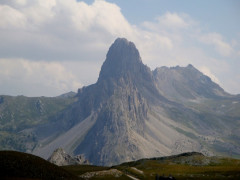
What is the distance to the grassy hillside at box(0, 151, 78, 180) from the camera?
87.5 meters

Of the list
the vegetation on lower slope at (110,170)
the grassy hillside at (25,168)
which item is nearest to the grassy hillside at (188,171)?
the vegetation on lower slope at (110,170)

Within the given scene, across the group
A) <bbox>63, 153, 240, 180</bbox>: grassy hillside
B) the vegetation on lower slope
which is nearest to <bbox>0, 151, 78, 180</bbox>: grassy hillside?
the vegetation on lower slope

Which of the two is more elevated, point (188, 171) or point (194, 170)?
point (194, 170)

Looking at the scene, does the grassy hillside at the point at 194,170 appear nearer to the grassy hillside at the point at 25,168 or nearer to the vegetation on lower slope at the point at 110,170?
the vegetation on lower slope at the point at 110,170

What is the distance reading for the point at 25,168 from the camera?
3590 inches

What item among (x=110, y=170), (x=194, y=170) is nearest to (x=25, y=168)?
(x=110, y=170)

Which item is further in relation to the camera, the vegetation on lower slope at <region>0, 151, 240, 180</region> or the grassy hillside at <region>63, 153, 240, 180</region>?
the grassy hillside at <region>63, 153, 240, 180</region>

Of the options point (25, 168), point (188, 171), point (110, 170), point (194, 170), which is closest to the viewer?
point (25, 168)

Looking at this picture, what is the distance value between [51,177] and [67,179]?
180 inches

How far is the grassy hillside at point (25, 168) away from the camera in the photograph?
8750 centimetres

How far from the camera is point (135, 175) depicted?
132 metres

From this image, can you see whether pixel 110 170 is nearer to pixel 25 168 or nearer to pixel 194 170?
pixel 194 170

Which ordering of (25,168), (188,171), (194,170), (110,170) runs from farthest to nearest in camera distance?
(194,170) < (188,171) < (110,170) < (25,168)

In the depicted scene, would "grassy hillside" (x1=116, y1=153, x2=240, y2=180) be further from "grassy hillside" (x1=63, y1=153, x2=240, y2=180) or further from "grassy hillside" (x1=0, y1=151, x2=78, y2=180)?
"grassy hillside" (x1=0, y1=151, x2=78, y2=180)
